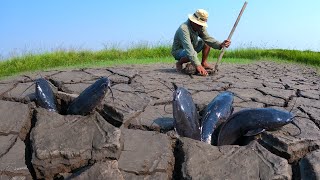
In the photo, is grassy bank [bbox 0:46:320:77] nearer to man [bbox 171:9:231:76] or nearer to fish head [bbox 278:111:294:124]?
man [bbox 171:9:231:76]

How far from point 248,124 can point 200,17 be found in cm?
283

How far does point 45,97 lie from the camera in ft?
13.2

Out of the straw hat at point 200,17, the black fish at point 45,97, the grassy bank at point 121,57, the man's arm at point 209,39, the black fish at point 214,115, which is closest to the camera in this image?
the black fish at point 214,115

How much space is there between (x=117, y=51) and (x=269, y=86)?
4665 mm

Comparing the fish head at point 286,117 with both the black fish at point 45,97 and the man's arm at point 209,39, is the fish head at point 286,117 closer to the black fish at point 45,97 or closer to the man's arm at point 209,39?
the black fish at point 45,97

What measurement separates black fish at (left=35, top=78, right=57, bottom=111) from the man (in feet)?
7.83

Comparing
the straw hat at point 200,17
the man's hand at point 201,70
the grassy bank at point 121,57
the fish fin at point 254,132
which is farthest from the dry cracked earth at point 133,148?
the grassy bank at point 121,57

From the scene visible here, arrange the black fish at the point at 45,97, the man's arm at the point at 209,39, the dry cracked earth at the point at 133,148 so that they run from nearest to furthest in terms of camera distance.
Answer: the dry cracked earth at the point at 133,148 → the black fish at the point at 45,97 → the man's arm at the point at 209,39

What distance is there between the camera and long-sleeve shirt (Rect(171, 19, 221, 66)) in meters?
6.07

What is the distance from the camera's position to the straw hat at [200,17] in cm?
595

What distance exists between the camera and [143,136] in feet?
11.0

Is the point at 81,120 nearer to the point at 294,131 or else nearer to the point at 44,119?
the point at 44,119

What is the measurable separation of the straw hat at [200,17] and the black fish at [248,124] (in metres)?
2.67

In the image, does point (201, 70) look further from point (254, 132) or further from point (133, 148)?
point (133, 148)
